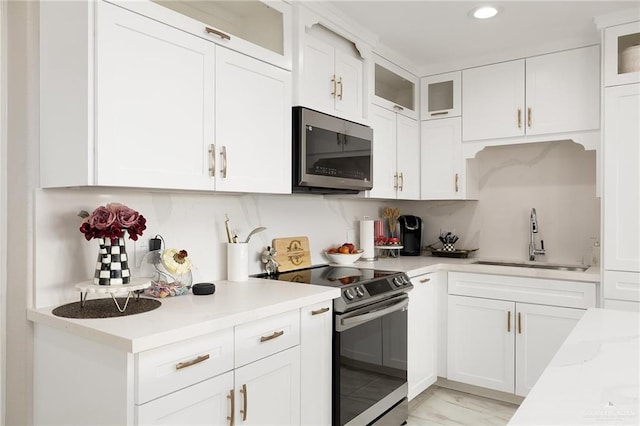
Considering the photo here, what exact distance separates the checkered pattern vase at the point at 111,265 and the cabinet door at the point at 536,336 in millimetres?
2486

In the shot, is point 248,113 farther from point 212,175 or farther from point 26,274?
point 26,274

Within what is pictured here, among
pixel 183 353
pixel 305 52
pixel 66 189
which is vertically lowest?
pixel 183 353

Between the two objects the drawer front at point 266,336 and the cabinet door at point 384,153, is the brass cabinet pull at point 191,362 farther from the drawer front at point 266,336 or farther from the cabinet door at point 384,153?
the cabinet door at point 384,153

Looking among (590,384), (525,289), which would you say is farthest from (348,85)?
(590,384)

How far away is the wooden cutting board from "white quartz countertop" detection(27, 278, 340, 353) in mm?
537

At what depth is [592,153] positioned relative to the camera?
3.24 m

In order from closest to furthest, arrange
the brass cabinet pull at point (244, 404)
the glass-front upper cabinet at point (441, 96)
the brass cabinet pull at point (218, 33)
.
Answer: the brass cabinet pull at point (244, 404)
the brass cabinet pull at point (218, 33)
the glass-front upper cabinet at point (441, 96)

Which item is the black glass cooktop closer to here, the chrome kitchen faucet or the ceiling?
the chrome kitchen faucet

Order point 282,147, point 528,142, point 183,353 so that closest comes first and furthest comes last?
1. point 183,353
2. point 282,147
3. point 528,142

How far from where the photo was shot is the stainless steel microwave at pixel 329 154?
93.2 inches

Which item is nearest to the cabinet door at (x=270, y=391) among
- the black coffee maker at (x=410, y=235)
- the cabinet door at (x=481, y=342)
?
the cabinet door at (x=481, y=342)

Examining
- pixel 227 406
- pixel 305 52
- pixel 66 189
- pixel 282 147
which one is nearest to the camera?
pixel 227 406

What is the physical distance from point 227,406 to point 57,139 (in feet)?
3.77

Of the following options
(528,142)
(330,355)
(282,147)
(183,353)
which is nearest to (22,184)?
(183,353)
